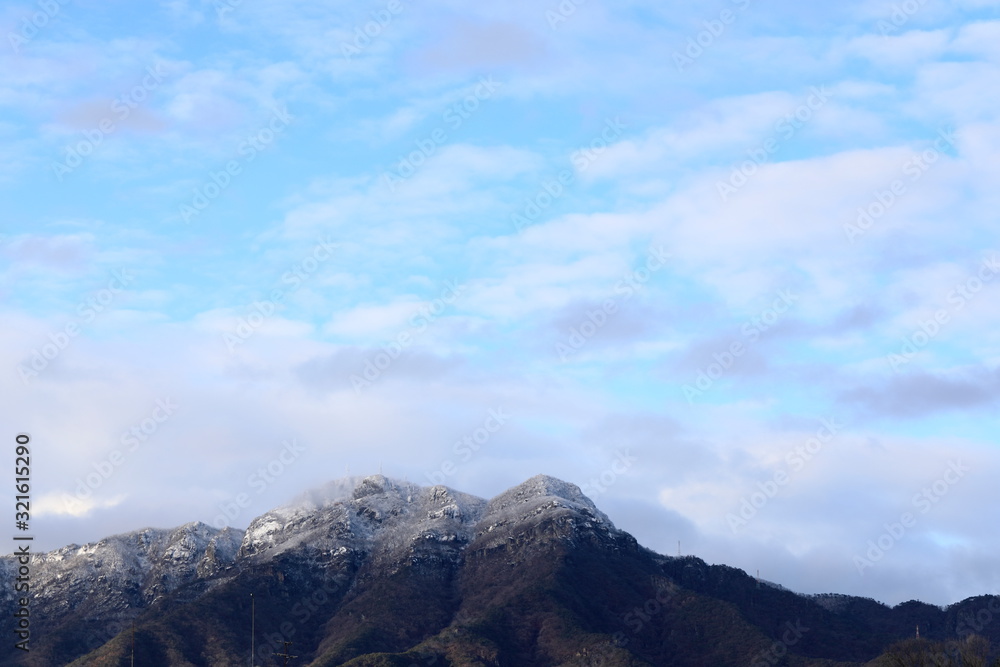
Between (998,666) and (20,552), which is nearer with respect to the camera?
(20,552)

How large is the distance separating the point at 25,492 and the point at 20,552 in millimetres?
7675

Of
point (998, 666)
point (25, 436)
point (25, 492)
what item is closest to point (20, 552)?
point (25, 492)

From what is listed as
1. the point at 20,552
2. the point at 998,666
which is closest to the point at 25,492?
the point at 20,552

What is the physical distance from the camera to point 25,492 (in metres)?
143

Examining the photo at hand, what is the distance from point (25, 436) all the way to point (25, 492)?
30.9ft

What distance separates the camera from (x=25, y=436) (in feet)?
450

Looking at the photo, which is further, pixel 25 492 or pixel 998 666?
pixel 998 666

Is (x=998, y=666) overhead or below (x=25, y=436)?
below

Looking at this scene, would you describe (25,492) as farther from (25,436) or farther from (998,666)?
(998,666)

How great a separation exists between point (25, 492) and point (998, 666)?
481 ft

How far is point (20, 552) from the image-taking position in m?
146

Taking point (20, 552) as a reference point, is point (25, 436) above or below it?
above

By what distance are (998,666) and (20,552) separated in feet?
478

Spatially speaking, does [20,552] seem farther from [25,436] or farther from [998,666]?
[998,666]
